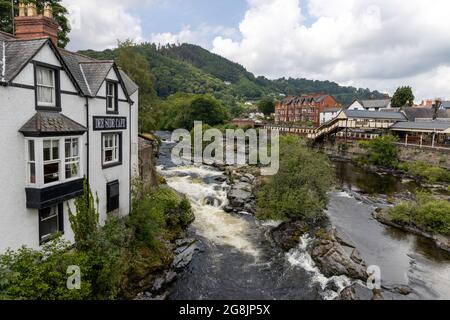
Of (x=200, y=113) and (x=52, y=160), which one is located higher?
(x=200, y=113)

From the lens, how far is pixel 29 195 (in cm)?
1215

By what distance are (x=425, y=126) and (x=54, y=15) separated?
204 feet

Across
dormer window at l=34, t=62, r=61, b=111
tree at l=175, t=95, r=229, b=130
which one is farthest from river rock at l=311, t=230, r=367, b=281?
tree at l=175, t=95, r=229, b=130

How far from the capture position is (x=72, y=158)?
1408cm

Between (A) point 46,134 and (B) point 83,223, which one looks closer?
(A) point 46,134

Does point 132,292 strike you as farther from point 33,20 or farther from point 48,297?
point 33,20

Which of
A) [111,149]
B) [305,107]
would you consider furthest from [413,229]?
[305,107]

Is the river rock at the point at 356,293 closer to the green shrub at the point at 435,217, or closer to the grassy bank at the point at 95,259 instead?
the grassy bank at the point at 95,259

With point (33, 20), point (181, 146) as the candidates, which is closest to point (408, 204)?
point (33, 20)

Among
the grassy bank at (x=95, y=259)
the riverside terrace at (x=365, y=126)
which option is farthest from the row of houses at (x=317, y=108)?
the grassy bank at (x=95, y=259)

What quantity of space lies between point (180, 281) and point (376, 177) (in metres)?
38.9

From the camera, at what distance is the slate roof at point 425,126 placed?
55.0m

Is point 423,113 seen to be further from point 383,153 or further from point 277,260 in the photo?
point 277,260

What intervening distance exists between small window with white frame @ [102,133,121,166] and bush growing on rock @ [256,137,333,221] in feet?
40.1
